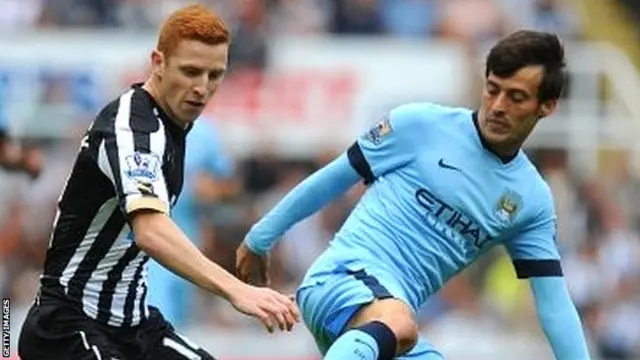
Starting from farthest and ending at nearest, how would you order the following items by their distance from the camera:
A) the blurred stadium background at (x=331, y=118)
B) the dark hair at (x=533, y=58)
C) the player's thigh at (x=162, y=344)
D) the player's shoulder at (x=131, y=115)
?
the blurred stadium background at (x=331, y=118)
the dark hair at (x=533, y=58)
the player's thigh at (x=162, y=344)
the player's shoulder at (x=131, y=115)

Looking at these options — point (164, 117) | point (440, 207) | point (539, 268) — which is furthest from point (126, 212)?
point (539, 268)

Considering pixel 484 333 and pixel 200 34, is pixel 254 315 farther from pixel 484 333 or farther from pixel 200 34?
pixel 484 333

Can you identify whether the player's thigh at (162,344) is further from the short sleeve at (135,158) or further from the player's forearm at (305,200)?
the player's forearm at (305,200)

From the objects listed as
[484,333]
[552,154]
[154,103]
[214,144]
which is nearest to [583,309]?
[484,333]

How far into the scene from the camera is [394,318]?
26.7 ft

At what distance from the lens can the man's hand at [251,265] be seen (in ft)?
29.2

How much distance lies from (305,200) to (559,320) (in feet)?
3.59

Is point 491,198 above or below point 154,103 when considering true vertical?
below

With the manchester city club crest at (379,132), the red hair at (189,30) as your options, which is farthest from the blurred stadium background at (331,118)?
the red hair at (189,30)

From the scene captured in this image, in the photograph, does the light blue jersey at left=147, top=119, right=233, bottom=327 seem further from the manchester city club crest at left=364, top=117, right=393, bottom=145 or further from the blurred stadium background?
the blurred stadium background

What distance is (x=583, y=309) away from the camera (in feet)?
55.3

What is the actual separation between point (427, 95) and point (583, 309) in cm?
280

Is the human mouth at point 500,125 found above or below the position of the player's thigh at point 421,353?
above

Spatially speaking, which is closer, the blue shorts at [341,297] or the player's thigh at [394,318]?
the player's thigh at [394,318]
